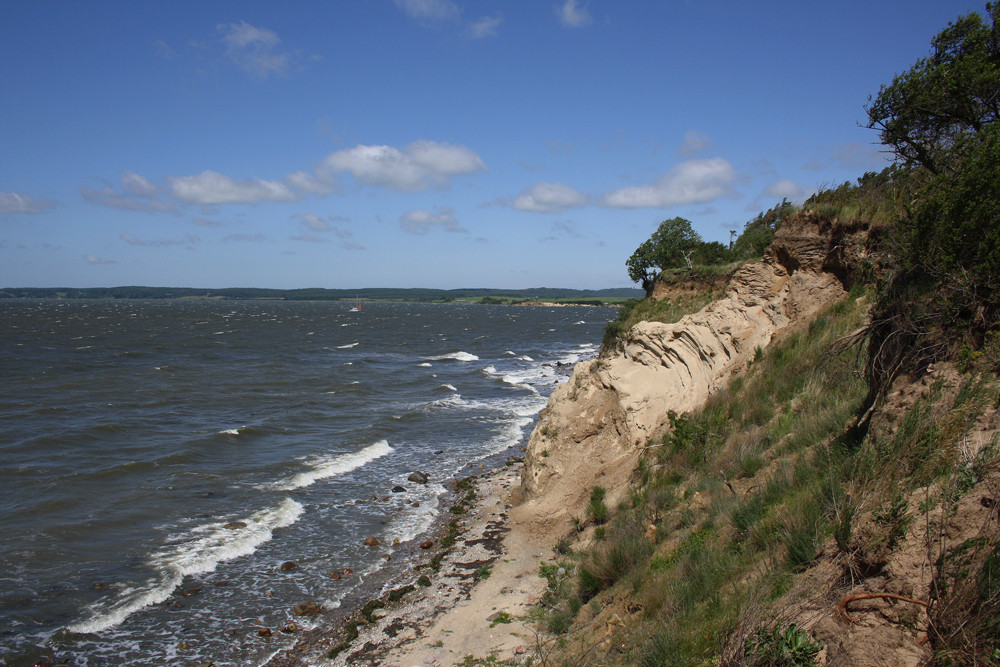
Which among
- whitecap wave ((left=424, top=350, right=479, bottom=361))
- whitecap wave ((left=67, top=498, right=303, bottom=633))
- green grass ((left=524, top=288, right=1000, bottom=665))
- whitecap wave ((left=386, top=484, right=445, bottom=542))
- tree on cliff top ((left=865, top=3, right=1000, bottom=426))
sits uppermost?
tree on cliff top ((left=865, top=3, right=1000, bottom=426))

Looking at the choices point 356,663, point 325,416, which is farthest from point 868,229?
point 325,416

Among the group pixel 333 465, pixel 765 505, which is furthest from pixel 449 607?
pixel 333 465

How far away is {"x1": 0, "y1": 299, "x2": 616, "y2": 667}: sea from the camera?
12.2 meters

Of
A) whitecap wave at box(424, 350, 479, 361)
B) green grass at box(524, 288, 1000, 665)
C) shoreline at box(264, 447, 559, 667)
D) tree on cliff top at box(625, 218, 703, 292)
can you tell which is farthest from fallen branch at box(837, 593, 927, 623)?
whitecap wave at box(424, 350, 479, 361)

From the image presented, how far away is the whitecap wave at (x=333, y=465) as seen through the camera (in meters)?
21.0

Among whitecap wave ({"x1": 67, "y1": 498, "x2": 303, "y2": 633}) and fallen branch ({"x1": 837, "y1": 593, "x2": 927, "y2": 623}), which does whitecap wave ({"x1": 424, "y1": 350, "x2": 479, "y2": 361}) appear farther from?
fallen branch ({"x1": 837, "y1": 593, "x2": 927, "y2": 623})

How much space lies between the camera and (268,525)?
17141 mm

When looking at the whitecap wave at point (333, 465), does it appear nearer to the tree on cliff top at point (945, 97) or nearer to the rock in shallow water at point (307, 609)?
the rock in shallow water at point (307, 609)

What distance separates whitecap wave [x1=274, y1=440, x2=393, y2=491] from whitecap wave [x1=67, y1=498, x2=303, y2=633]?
6.46 feet

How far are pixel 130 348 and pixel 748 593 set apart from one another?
7049cm

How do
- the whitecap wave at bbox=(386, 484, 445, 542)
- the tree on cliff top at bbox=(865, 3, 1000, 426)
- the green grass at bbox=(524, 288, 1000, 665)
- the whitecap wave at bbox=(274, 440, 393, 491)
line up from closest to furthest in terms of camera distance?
the green grass at bbox=(524, 288, 1000, 665)
the tree on cliff top at bbox=(865, 3, 1000, 426)
the whitecap wave at bbox=(386, 484, 445, 542)
the whitecap wave at bbox=(274, 440, 393, 491)

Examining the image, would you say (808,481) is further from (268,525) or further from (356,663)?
(268,525)

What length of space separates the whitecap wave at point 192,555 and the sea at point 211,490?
57 mm

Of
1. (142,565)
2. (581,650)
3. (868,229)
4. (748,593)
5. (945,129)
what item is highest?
(945,129)
